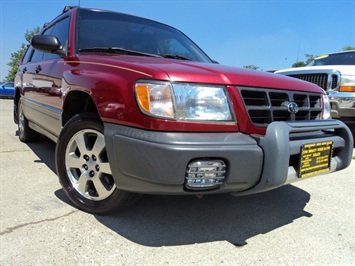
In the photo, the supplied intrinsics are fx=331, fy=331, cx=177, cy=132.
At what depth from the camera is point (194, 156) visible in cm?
193

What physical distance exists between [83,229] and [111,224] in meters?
0.20

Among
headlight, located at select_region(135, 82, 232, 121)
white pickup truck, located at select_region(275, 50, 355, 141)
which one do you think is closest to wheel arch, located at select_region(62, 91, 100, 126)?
headlight, located at select_region(135, 82, 232, 121)

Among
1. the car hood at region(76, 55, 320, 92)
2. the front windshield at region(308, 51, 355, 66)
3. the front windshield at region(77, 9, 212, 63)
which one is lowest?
the car hood at region(76, 55, 320, 92)

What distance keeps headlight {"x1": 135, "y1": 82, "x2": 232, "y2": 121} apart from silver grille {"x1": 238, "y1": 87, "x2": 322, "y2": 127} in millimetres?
241

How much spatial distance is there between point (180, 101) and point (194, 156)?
362 millimetres

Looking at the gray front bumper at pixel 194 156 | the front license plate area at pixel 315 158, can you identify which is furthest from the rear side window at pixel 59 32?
the front license plate area at pixel 315 158

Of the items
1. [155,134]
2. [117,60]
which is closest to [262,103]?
[155,134]

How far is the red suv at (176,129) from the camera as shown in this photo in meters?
1.99

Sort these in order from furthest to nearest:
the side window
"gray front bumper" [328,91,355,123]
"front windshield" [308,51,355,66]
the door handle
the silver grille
A: "front windshield" [308,51,355,66] → "gray front bumper" [328,91,355,123] → the door handle → the side window → the silver grille

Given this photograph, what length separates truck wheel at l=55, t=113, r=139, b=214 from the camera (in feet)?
8.01

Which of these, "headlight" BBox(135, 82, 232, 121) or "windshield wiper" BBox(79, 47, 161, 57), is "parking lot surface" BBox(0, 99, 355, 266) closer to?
"headlight" BBox(135, 82, 232, 121)

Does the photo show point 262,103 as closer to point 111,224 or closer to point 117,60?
point 117,60

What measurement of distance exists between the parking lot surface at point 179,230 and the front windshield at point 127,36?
1407 millimetres

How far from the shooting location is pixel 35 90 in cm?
408
